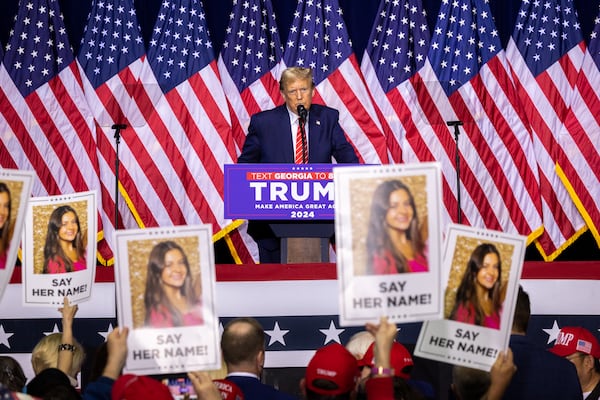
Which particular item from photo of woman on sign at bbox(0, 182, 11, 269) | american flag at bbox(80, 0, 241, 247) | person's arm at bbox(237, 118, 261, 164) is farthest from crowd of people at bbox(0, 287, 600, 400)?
american flag at bbox(80, 0, 241, 247)

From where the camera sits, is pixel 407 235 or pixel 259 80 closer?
pixel 407 235

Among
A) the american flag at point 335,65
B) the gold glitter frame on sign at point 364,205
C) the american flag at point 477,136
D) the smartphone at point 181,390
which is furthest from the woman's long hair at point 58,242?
the american flag at point 477,136

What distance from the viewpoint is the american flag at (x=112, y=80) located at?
851cm

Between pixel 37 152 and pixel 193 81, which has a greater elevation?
pixel 193 81

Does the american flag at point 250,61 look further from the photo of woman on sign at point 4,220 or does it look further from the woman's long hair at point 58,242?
the photo of woman on sign at point 4,220

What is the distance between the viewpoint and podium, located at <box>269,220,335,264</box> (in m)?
5.59

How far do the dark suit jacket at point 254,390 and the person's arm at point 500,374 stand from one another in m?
0.62

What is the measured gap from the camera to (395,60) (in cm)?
888

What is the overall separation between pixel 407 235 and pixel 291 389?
7.13 feet

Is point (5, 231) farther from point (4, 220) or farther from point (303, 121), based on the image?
point (303, 121)

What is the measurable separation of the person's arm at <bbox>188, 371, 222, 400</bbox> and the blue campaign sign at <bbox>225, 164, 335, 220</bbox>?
2552 mm

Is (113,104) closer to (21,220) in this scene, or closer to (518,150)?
(518,150)

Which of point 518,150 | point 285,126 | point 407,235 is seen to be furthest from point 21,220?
point 518,150

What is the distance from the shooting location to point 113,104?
8.60 meters
